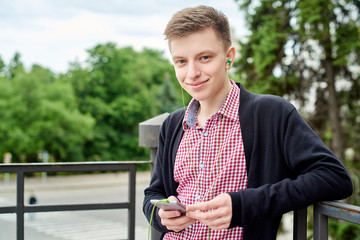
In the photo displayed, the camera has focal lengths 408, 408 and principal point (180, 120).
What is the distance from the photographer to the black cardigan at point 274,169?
1.28 metres

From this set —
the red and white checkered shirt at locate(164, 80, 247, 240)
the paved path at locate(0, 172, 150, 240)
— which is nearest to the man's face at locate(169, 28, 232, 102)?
the red and white checkered shirt at locate(164, 80, 247, 240)

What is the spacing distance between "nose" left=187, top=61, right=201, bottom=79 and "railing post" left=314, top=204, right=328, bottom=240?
2.05ft

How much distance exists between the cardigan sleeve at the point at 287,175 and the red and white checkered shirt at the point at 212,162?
3.2 inches

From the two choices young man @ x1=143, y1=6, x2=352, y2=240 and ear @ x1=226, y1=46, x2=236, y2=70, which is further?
ear @ x1=226, y1=46, x2=236, y2=70

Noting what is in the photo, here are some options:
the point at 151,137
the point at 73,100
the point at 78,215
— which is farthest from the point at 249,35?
the point at 73,100

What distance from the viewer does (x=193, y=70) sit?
1478mm

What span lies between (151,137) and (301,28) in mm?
7463

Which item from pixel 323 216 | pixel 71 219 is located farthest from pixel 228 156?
pixel 71 219

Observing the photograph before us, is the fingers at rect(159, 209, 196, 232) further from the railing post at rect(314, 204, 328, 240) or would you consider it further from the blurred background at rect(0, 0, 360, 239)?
the blurred background at rect(0, 0, 360, 239)

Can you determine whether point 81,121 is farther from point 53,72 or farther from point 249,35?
point 249,35

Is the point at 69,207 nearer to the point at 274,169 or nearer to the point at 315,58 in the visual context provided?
the point at 274,169

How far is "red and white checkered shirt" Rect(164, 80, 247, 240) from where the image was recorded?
149 centimetres

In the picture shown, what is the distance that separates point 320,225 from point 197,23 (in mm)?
836

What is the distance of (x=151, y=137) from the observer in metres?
2.45
